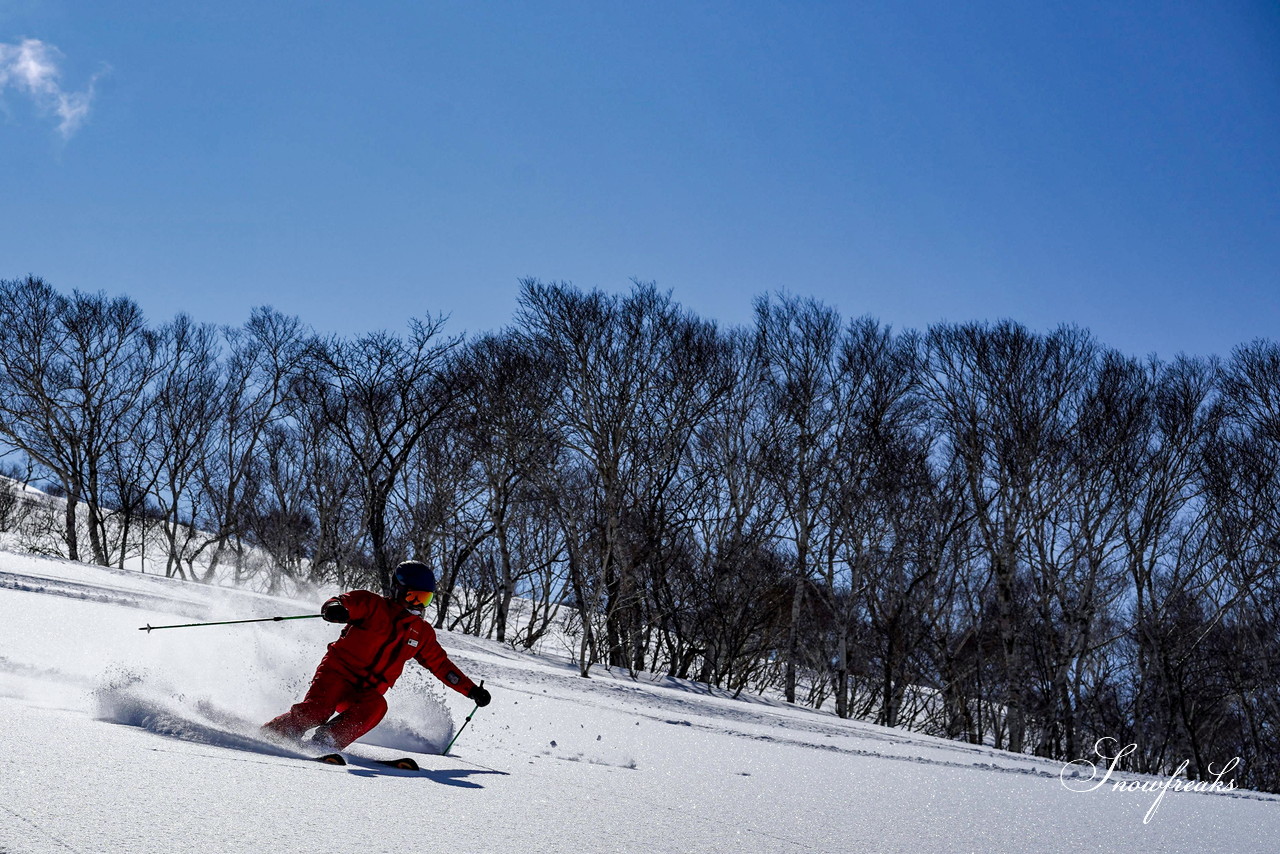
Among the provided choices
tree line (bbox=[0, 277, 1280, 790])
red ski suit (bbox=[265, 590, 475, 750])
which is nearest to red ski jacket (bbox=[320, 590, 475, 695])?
red ski suit (bbox=[265, 590, 475, 750])

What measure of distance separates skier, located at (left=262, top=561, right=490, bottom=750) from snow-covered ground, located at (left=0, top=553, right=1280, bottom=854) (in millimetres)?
218

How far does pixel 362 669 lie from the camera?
14.1 ft

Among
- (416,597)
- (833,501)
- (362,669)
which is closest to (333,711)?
(362,669)

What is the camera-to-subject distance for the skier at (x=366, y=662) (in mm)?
3949

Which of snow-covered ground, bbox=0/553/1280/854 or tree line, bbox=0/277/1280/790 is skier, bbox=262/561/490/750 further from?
tree line, bbox=0/277/1280/790

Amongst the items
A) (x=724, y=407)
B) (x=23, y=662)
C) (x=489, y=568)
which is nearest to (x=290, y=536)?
(x=489, y=568)

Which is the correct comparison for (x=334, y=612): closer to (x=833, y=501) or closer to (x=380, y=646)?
(x=380, y=646)

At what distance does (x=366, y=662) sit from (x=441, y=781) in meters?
1.30

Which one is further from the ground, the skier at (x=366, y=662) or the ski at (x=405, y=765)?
the skier at (x=366, y=662)

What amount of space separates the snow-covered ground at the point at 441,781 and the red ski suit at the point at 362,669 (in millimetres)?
217

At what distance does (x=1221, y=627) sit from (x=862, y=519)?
1065cm

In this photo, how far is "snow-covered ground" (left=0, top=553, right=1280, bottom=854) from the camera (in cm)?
202

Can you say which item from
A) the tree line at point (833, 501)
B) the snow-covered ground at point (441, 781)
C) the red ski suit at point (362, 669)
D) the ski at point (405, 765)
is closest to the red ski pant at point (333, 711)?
the red ski suit at point (362, 669)

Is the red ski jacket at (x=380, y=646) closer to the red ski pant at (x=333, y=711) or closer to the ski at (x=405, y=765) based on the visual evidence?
the red ski pant at (x=333, y=711)
